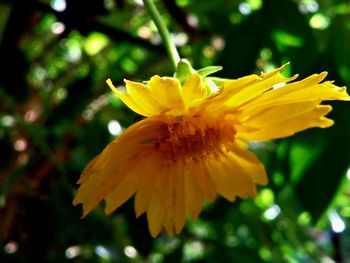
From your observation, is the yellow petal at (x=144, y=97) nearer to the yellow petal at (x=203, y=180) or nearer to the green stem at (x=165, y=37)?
the green stem at (x=165, y=37)

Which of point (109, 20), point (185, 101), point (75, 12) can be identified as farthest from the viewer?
point (109, 20)

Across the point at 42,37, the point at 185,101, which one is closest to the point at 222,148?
the point at 185,101

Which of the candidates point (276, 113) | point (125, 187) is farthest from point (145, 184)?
point (276, 113)

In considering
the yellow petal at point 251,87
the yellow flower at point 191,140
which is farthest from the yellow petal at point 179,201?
the yellow petal at point 251,87

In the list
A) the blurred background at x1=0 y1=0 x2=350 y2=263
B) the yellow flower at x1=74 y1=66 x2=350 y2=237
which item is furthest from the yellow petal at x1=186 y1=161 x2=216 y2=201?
the blurred background at x1=0 y1=0 x2=350 y2=263

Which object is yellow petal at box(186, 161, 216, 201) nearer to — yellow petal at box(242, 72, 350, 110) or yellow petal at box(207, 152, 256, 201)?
yellow petal at box(207, 152, 256, 201)

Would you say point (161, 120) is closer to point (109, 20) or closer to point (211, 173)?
point (211, 173)

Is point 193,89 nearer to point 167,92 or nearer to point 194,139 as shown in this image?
point 167,92
